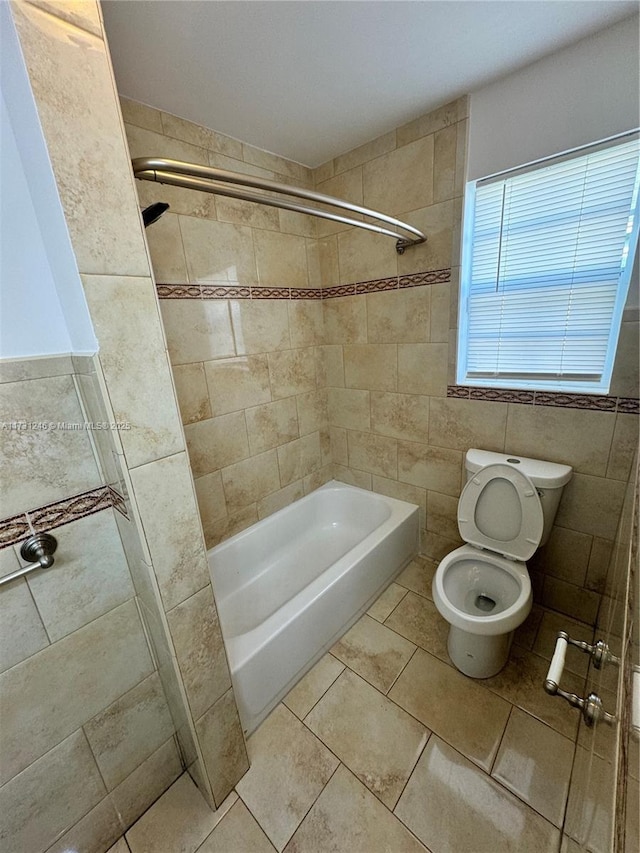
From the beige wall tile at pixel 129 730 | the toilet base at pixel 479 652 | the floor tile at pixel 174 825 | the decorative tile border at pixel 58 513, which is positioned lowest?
the floor tile at pixel 174 825

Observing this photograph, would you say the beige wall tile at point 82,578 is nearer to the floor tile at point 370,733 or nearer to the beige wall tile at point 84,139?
the beige wall tile at point 84,139

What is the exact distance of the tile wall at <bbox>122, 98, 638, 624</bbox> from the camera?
150 centimetres

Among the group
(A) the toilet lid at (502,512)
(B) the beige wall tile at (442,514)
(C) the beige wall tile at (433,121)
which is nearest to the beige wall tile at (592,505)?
(A) the toilet lid at (502,512)

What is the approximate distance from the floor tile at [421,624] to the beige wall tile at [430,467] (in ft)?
2.13

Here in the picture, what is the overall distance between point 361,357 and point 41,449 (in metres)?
1.67

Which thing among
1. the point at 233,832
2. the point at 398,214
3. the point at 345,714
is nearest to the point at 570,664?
the point at 345,714

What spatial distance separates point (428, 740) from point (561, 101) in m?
2.51

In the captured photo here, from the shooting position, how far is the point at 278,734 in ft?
4.39

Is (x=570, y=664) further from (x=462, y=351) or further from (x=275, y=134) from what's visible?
(x=275, y=134)

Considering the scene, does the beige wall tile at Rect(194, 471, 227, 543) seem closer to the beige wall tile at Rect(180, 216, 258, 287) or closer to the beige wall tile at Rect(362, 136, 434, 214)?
the beige wall tile at Rect(180, 216, 258, 287)

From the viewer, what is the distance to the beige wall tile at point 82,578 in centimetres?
93

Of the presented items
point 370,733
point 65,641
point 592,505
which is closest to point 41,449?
point 65,641

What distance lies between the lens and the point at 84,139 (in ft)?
2.16

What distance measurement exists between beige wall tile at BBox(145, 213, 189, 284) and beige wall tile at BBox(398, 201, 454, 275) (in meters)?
1.16
